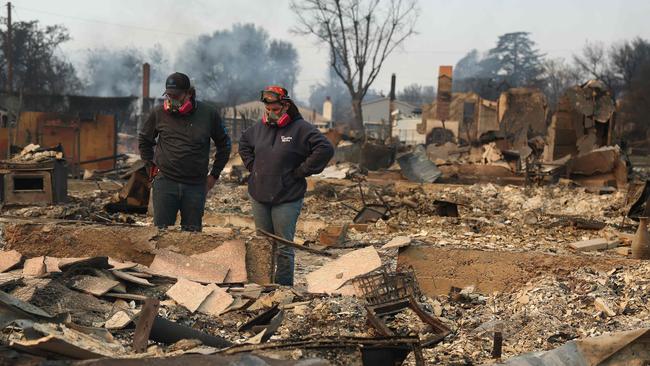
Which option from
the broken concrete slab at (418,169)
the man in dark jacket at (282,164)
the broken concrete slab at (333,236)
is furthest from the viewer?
the broken concrete slab at (418,169)

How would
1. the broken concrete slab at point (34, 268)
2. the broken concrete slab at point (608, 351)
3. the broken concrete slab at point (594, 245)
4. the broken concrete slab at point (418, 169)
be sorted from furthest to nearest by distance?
1. the broken concrete slab at point (418, 169)
2. the broken concrete slab at point (594, 245)
3. the broken concrete slab at point (34, 268)
4. the broken concrete slab at point (608, 351)

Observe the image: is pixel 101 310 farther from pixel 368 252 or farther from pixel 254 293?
pixel 368 252

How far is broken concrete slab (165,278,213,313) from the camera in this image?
5172 mm

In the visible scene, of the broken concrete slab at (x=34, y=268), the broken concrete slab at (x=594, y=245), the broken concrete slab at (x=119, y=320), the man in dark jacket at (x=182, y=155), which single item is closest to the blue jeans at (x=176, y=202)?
the man in dark jacket at (x=182, y=155)

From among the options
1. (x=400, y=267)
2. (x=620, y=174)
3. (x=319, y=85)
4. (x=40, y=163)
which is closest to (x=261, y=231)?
(x=400, y=267)

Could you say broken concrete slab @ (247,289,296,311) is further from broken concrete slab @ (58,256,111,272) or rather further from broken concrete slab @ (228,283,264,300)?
broken concrete slab @ (58,256,111,272)

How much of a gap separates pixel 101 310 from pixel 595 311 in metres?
3.46

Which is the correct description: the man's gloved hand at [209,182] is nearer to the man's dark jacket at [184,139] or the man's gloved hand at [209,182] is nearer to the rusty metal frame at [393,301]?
the man's dark jacket at [184,139]

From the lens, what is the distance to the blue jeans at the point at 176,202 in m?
6.67

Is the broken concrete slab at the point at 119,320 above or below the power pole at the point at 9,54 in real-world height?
below

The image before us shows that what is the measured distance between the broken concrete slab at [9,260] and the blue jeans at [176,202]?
126 cm

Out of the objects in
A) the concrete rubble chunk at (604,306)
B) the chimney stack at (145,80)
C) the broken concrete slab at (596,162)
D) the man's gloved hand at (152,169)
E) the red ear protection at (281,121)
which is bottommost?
the concrete rubble chunk at (604,306)

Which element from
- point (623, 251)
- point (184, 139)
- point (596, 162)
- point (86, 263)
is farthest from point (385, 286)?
point (596, 162)

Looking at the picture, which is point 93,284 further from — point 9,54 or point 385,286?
point 9,54
